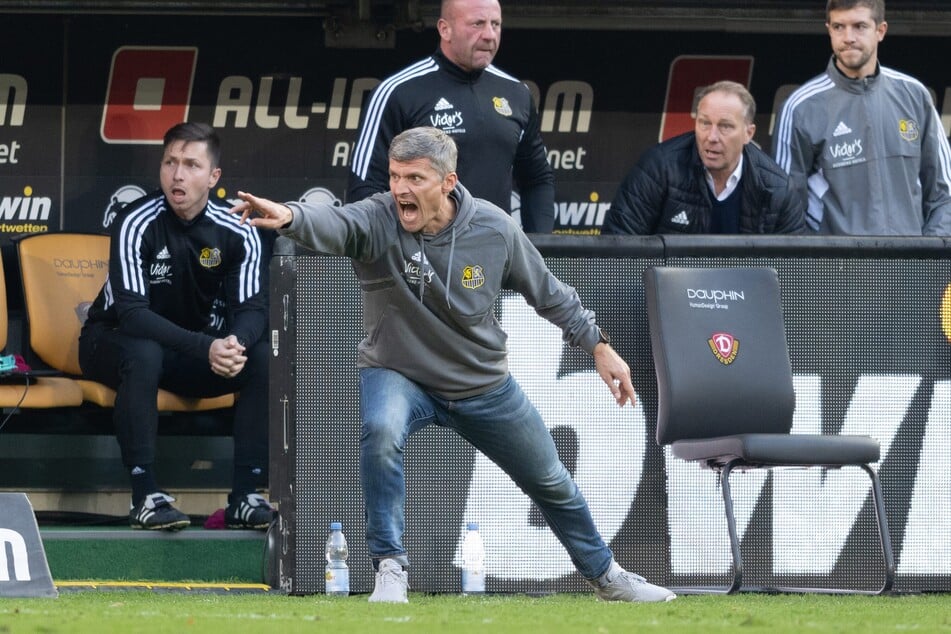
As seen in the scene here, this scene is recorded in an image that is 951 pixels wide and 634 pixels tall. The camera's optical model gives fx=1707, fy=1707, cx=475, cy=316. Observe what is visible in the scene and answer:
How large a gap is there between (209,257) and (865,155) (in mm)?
2899

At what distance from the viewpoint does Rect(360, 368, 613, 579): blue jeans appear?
218 inches

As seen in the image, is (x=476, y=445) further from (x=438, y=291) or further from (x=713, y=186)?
(x=713, y=186)

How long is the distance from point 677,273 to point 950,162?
163 cm

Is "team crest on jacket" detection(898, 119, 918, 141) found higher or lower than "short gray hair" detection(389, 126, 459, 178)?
higher

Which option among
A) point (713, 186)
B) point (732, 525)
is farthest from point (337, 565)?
point (713, 186)

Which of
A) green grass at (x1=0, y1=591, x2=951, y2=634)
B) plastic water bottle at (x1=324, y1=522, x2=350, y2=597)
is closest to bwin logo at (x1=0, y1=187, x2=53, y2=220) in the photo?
green grass at (x1=0, y1=591, x2=951, y2=634)

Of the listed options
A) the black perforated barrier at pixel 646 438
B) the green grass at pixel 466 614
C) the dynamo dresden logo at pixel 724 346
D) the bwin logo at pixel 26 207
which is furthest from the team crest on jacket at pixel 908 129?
the bwin logo at pixel 26 207

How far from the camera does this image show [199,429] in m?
8.12

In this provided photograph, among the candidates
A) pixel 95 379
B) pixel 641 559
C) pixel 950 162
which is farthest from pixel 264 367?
pixel 950 162

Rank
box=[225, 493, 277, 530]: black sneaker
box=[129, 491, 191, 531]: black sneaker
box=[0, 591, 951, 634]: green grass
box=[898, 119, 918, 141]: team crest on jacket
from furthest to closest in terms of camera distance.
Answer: box=[898, 119, 918, 141]: team crest on jacket
box=[225, 493, 277, 530]: black sneaker
box=[129, 491, 191, 531]: black sneaker
box=[0, 591, 951, 634]: green grass

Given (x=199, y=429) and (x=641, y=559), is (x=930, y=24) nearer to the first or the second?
(x=641, y=559)

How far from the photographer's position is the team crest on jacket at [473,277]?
568 centimetres

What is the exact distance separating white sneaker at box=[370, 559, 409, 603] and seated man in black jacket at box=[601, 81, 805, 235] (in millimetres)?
2059

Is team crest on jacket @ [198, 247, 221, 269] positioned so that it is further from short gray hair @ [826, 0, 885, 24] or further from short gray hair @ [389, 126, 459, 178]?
short gray hair @ [826, 0, 885, 24]
